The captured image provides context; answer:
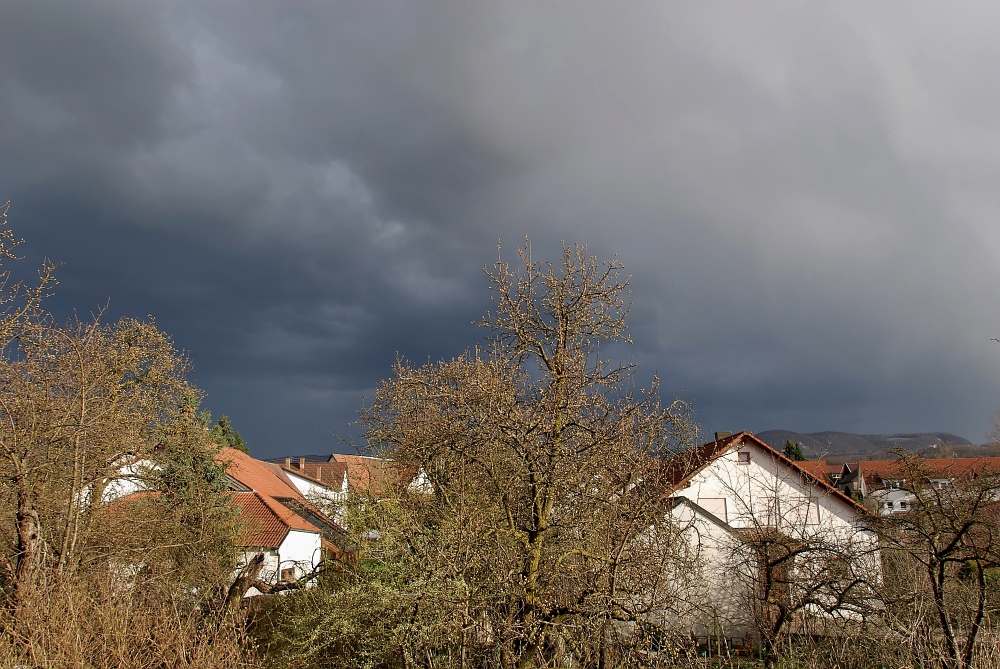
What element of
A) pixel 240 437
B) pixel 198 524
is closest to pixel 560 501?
pixel 198 524

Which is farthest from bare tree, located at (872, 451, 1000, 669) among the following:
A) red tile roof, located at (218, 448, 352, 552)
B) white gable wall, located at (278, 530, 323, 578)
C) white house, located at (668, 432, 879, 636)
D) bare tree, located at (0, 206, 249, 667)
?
white gable wall, located at (278, 530, 323, 578)

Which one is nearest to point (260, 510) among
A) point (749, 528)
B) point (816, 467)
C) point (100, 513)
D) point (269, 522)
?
point (269, 522)

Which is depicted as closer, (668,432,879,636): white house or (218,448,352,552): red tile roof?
(668,432,879,636): white house

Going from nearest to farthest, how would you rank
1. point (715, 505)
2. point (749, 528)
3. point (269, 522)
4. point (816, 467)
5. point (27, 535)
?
point (749, 528) < point (27, 535) < point (816, 467) < point (715, 505) < point (269, 522)

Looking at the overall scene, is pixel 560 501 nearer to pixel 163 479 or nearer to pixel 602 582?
pixel 602 582

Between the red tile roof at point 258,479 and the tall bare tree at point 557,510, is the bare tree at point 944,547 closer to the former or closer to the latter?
the tall bare tree at point 557,510

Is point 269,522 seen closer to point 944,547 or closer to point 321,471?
point 321,471

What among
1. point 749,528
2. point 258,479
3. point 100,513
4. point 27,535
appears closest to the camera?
point 749,528

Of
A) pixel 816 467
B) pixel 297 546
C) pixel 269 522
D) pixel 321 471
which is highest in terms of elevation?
pixel 321 471

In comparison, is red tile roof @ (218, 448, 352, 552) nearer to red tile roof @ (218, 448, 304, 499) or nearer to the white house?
red tile roof @ (218, 448, 304, 499)

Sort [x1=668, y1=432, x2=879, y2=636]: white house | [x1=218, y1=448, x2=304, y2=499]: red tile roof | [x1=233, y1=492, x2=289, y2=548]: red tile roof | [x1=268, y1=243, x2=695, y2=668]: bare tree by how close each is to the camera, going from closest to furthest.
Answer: [x1=268, y1=243, x2=695, y2=668]: bare tree
[x1=668, y1=432, x2=879, y2=636]: white house
[x1=233, y1=492, x2=289, y2=548]: red tile roof
[x1=218, y1=448, x2=304, y2=499]: red tile roof

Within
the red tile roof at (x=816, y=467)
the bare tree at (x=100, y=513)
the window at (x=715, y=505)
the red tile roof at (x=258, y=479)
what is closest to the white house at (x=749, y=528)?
the window at (x=715, y=505)

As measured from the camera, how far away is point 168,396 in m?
20.8

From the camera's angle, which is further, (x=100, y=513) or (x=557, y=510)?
(x=100, y=513)
